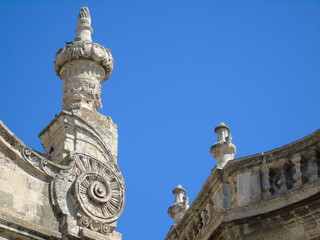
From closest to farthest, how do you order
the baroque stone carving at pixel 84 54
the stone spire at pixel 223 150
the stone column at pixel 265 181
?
1. the stone column at pixel 265 181
2. the stone spire at pixel 223 150
3. the baroque stone carving at pixel 84 54

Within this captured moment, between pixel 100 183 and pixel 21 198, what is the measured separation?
5.18ft

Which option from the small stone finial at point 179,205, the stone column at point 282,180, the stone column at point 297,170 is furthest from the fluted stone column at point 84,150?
the stone column at point 297,170

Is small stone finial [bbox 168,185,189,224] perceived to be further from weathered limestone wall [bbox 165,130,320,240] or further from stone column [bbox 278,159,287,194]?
stone column [bbox 278,159,287,194]

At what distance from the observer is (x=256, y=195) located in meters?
10.7

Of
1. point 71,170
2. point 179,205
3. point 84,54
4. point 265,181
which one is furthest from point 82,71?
point 265,181

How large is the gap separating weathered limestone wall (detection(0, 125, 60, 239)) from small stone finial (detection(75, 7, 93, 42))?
11.3ft

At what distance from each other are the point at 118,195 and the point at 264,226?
4883 mm

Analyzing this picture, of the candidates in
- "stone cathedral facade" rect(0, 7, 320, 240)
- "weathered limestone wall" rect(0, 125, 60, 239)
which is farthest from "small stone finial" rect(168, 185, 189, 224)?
"weathered limestone wall" rect(0, 125, 60, 239)

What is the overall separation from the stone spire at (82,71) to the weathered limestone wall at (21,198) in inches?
76.2

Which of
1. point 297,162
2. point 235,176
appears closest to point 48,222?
point 235,176

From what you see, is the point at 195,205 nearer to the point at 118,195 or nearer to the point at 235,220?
the point at 235,220

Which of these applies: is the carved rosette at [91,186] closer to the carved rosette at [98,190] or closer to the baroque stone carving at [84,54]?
the carved rosette at [98,190]

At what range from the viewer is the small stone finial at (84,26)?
16.8 meters

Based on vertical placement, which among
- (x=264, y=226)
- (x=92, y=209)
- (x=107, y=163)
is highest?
(x=107, y=163)
